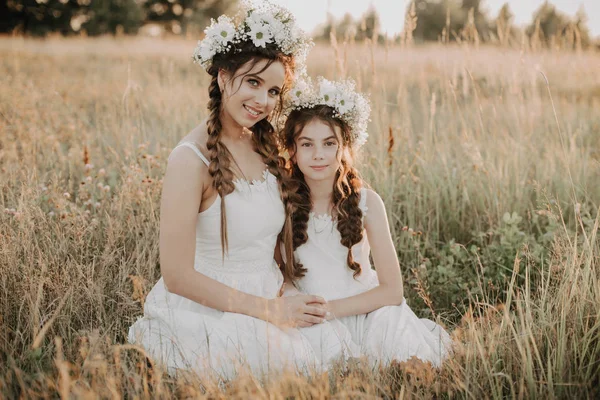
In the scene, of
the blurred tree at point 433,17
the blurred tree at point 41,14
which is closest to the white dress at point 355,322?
the blurred tree at point 41,14

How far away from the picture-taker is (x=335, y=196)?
9.33ft

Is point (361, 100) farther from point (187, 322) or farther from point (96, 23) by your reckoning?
point (96, 23)

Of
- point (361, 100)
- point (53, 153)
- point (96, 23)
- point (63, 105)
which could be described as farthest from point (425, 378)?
point (96, 23)

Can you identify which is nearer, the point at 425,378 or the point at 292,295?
the point at 425,378

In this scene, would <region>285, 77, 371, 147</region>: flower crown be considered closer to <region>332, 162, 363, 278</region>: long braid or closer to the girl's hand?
<region>332, 162, 363, 278</region>: long braid

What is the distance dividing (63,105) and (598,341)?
5.64 m

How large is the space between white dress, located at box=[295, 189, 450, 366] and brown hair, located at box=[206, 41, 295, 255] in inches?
13.8

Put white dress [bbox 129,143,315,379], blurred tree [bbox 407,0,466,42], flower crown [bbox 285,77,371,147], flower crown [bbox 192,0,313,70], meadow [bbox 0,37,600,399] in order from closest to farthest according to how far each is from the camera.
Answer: meadow [bbox 0,37,600,399]
white dress [bbox 129,143,315,379]
flower crown [bbox 192,0,313,70]
flower crown [bbox 285,77,371,147]
blurred tree [bbox 407,0,466,42]

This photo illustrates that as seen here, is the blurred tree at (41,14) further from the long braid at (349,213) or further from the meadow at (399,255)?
the long braid at (349,213)

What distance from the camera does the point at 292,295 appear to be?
261cm

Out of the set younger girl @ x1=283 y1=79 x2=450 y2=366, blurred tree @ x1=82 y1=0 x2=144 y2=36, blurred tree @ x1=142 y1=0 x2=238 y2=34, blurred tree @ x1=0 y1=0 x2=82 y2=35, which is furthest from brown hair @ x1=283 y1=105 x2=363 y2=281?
blurred tree @ x1=142 y1=0 x2=238 y2=34

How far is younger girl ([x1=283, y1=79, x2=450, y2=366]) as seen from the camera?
2.61 metres

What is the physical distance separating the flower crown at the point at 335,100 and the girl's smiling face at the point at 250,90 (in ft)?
0.79

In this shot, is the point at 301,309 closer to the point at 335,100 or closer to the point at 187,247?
the point at 187,247
